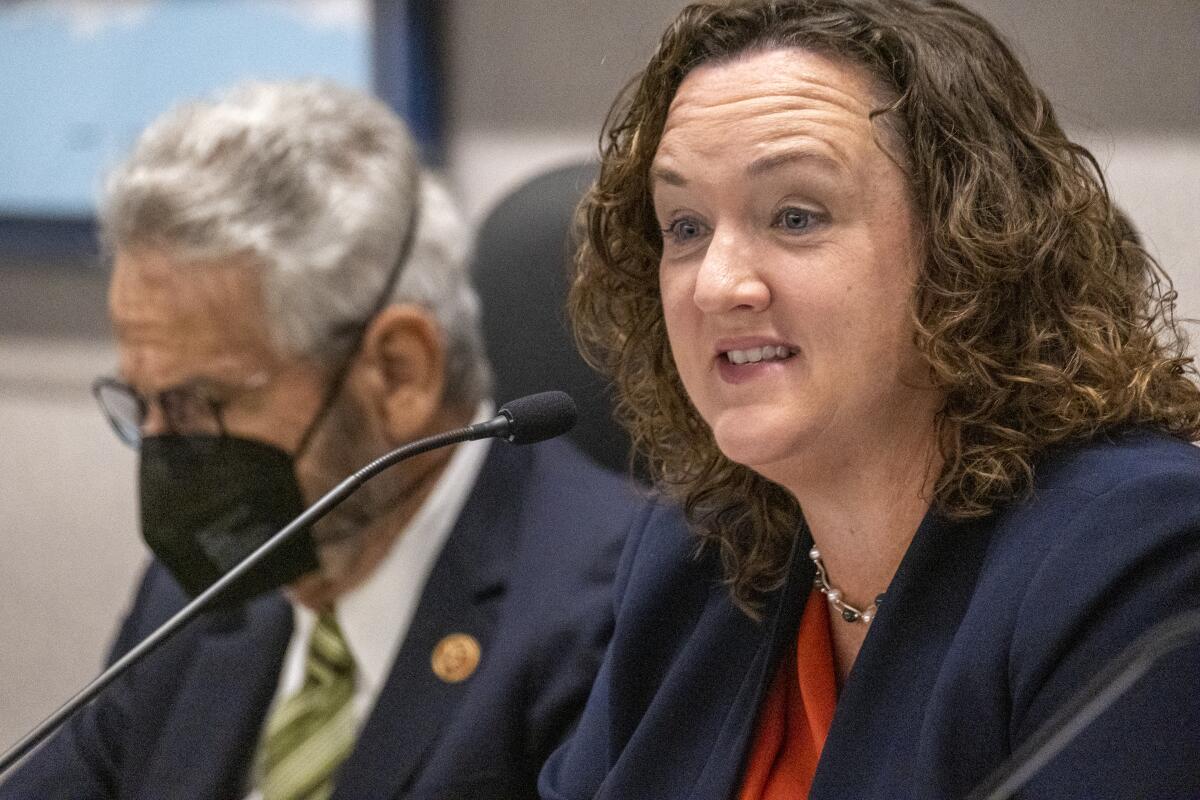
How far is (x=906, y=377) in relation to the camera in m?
1.11

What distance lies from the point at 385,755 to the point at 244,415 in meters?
0.41

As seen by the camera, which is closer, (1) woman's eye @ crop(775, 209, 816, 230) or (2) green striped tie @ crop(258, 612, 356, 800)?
(1) woman's eye @ crop(775, 209, 816, 230)

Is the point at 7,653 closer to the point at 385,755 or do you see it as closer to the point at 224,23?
the point at 224,23

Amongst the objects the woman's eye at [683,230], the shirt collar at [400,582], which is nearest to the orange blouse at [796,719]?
the woman's eye at [683,230]

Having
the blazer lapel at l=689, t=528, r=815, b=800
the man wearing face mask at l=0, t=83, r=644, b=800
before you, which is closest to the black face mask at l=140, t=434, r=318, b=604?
the man wearing face mask at l=0, t=83, r=644, b=800

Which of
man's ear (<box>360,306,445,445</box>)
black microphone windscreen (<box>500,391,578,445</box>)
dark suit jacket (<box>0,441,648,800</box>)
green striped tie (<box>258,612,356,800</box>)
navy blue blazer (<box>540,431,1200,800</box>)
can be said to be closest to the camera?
navy blue blazer (<box>540,431,1200,800</box>)

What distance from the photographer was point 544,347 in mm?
1820

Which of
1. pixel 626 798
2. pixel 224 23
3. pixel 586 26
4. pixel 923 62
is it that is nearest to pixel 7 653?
pixel 224 23

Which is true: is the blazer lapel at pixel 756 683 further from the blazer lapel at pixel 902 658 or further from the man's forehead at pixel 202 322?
the man's forehead at pixel 202 322

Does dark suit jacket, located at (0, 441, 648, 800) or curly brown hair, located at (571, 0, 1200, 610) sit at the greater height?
curly brown hair, located at (571, 0, 1200, 610)

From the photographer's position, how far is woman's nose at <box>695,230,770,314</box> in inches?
42.8

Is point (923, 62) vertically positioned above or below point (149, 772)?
above

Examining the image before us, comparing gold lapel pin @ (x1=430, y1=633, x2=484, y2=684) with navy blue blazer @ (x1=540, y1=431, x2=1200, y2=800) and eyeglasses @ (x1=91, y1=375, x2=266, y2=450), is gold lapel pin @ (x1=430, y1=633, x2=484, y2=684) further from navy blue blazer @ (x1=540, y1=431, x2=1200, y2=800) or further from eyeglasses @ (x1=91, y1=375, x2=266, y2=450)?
eyeglasses @ (x1=91, y1=375, x2=266, y2=450)

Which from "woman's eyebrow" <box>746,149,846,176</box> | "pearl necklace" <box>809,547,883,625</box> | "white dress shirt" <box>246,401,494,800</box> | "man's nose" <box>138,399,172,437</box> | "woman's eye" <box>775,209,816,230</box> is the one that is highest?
"woman's eyebrow" <box>746,149,846,176</box>
